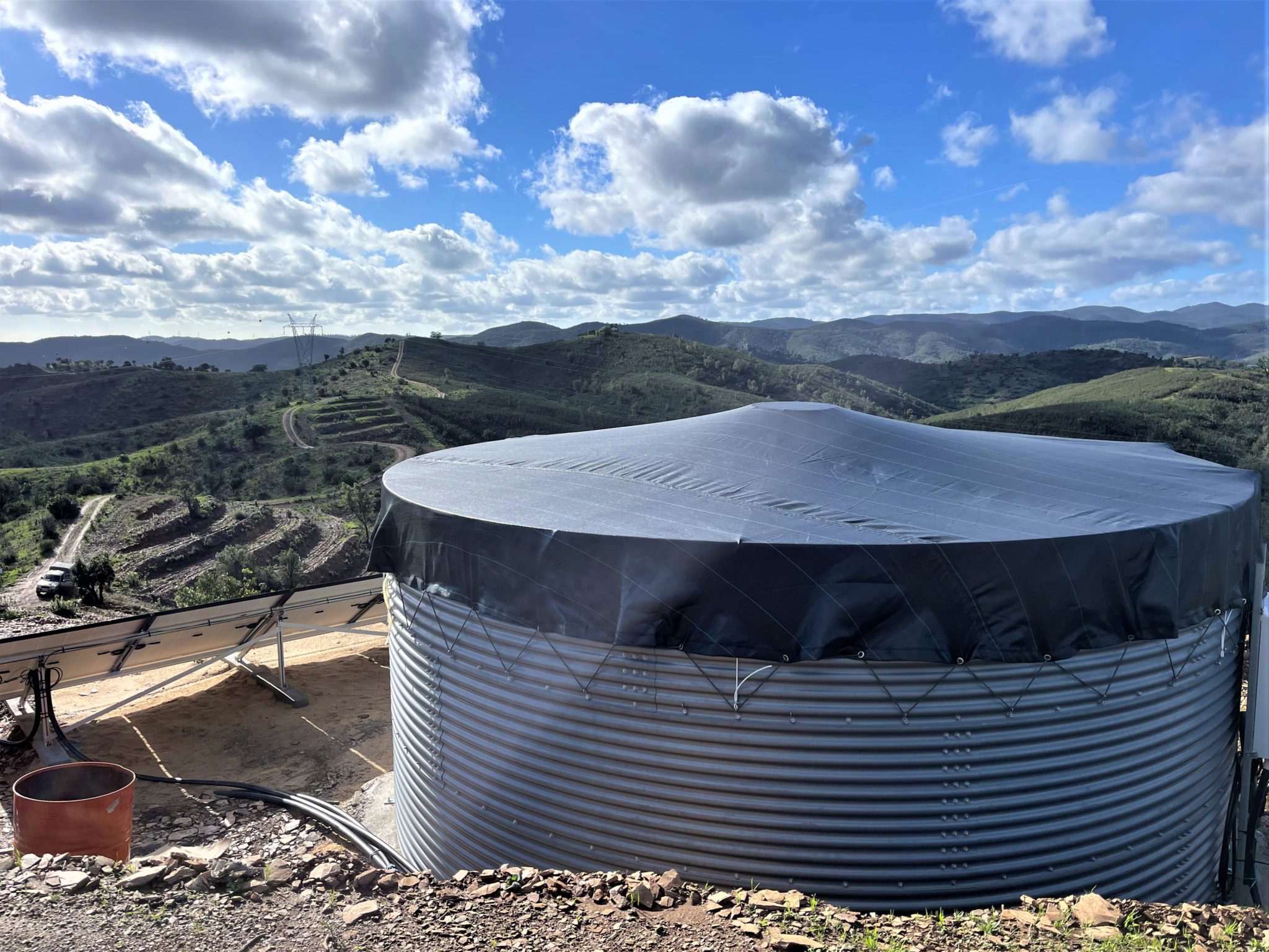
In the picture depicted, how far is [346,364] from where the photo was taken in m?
70.2

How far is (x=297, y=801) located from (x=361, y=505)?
26640mm

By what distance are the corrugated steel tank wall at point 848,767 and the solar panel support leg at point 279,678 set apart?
944 centimetres

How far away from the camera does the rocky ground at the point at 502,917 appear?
4930 mm

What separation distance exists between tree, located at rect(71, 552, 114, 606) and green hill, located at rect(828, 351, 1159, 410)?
67.6 m

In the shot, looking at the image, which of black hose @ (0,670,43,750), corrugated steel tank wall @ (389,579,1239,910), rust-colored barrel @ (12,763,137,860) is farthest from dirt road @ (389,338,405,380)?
corrugated steel tank wall @ (389,579,1239,910)

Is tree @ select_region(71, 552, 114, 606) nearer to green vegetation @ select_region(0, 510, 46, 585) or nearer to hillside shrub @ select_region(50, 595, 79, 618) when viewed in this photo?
hillside shrub @ select_region(50, 595, 79, 618)

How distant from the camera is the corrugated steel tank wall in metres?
5.80

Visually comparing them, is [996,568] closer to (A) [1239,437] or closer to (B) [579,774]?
(B) [579,774]

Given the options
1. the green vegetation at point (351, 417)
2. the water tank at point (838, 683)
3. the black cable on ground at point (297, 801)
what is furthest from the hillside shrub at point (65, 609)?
the water tank at point (838, 683)

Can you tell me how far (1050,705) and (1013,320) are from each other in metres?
209

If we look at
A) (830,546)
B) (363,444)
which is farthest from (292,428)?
(830,546)

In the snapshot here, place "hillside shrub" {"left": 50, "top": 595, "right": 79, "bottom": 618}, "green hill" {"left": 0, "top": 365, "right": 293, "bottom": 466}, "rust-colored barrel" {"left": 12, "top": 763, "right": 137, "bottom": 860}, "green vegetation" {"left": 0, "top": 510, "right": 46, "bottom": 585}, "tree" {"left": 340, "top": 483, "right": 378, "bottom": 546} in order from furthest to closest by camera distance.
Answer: "green hill" {"left": 0, "top": 365, "right": 293, "bottom": 466}, "tree" {"left": 340, "top": 483, "right": 378, "bottom": 546}, "green vegetation" {"left": 0, "top": 510, "right": 46, "bottom": 585}, "hillside shrub" {"left": 50, "top": 595, "right": 79, "bottom": 618}, "rust-colored barrel" {"left": 12, "top": 763, "right": 137, "bottom": 860}

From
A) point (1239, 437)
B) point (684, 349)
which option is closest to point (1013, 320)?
point (684, 349)

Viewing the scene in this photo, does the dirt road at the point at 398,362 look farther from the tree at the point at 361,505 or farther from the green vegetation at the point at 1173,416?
the green vegetation at the point at 1173,416
